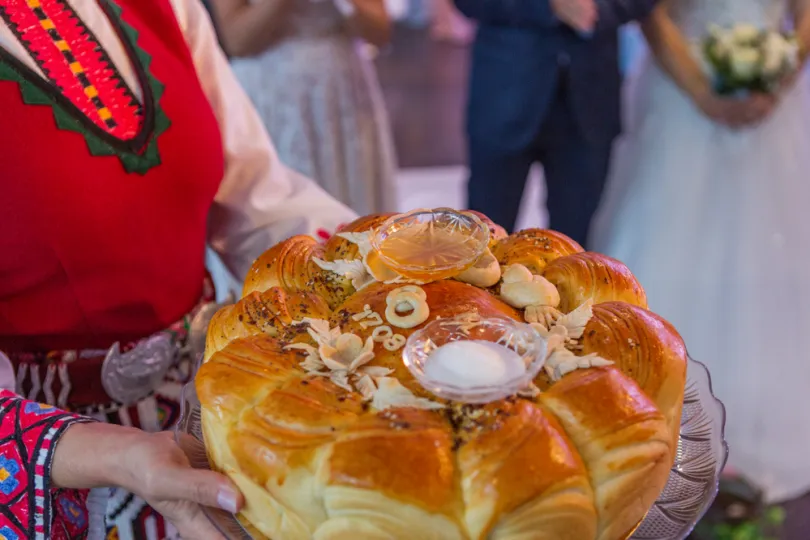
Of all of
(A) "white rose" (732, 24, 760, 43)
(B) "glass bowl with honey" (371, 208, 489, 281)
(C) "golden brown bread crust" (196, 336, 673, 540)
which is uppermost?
(A) "white rose" (732, 24, 760, 43)

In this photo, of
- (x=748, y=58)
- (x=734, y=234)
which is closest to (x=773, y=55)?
(x=748, y=58)

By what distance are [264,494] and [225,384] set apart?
101 millimetres

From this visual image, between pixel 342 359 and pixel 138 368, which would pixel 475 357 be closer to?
pixel 342 359

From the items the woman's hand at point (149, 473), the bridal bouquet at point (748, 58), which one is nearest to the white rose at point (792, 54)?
the bridal bouquet at point (748, 58)

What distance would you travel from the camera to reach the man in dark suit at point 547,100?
2.05m

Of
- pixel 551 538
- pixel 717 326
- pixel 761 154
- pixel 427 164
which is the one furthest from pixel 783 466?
pixel 427 164

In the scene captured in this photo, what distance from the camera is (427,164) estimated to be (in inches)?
168

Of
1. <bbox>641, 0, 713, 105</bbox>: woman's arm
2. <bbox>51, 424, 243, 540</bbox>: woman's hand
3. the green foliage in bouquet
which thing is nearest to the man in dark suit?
<bbox>641, 0, 713, 105</bbox>: woman's arm

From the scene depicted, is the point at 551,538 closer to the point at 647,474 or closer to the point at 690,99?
the point at 647,474

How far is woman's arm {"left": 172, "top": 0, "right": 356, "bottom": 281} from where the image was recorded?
3.44ft

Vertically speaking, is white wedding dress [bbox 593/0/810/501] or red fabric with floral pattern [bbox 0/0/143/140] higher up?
red fabric with floral pattern [bbox 0/0/143/140]

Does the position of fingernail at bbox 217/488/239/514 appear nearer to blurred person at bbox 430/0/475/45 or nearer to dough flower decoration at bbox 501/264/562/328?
dough flower decoration at bbox 501/264/562/328

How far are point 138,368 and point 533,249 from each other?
0.50m

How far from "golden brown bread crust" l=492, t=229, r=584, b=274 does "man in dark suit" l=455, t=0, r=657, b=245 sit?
136cm
